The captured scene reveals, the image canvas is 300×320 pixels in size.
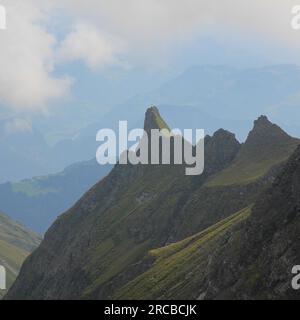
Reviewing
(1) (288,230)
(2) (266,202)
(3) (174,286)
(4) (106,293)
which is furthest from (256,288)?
(4) (106,293)

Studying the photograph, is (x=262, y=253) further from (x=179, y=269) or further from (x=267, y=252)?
(x=179, y=269)

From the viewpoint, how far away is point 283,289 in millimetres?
78750

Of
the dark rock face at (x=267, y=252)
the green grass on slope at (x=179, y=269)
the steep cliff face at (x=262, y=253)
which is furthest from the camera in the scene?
the green grass on slope at (x=179, y=269)

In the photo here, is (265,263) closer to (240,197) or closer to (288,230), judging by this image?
(288,230)

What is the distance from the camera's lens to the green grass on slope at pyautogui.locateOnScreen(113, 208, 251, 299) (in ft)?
427

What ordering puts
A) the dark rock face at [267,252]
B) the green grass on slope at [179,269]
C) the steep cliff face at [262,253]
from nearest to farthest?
the dark rock face at [267,252], the steep cliff face at [262,253], the green grass on slope at [179,269]

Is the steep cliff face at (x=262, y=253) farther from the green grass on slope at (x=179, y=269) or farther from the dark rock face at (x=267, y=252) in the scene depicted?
the green grass on slope at (x=179, y=269)

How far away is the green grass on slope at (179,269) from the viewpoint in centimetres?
13012

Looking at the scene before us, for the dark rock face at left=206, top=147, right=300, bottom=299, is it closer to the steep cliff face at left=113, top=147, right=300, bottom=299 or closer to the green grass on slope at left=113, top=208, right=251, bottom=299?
the steep cliff face at left=113, top=147, right=300, bottom=299

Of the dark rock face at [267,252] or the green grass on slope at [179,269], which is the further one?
the green grass on slope at [179,269]

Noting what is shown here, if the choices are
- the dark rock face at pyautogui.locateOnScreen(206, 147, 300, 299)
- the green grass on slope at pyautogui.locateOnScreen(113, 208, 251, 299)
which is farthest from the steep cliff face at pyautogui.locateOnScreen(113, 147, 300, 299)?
the green grass on slope at pyautogui.locateOnScreen(113, 208, 251, 299)

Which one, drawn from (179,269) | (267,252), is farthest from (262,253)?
(179,269)

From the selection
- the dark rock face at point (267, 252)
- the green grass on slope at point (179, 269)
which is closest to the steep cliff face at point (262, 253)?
the dark rock face at point (267, 252)
